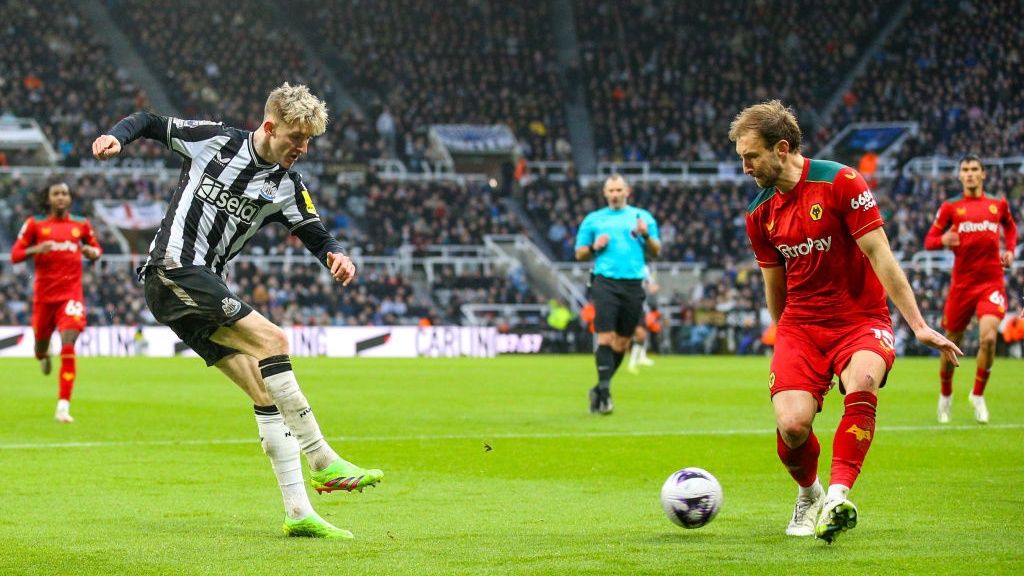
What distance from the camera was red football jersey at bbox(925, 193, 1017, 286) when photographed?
13266 mm

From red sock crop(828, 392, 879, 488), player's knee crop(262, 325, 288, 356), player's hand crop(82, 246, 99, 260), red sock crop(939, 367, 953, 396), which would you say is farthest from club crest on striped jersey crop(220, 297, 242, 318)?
red sock crop(939, 367, 953, 396)

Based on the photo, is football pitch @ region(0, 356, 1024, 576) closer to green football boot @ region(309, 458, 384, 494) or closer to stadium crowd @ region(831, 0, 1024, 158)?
green football boot @ region(309, 458, 384, 494)

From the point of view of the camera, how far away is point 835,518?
571 cm

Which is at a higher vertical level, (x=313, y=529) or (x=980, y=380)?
(x=313, y=529)

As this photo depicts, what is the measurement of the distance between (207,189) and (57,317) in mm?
7878

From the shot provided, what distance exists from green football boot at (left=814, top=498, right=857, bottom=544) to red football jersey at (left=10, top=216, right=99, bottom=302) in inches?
395

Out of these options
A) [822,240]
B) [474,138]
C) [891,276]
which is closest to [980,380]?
[822,240]

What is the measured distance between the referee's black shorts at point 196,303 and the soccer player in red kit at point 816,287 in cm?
260

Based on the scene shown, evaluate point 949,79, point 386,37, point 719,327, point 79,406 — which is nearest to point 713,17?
point 949,79

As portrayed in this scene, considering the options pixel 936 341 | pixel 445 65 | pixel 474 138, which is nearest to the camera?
pixel 936 341

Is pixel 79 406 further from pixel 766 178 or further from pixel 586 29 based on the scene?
pixel 586 29

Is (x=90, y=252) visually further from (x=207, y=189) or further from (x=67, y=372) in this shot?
(x=207, y=189)

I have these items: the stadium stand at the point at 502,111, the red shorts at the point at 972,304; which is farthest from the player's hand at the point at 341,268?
the stadium stand at the point at 502,111

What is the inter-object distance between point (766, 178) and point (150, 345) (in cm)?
2969
